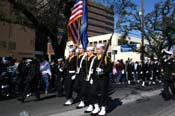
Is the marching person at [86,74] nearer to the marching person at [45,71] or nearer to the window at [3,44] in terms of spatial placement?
the marching person at [45,71]

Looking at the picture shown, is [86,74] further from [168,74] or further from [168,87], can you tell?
[168,87]

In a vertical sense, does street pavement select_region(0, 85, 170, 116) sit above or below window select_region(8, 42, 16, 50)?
below

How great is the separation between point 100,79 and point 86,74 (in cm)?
107

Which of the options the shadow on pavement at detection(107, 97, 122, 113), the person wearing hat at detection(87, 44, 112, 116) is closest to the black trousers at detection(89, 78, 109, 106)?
the person wearing hat at detection(87, 44, 112, 116)

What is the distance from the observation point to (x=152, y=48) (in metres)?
42.3

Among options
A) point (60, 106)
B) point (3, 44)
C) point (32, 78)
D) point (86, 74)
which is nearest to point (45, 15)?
point (32, 78)

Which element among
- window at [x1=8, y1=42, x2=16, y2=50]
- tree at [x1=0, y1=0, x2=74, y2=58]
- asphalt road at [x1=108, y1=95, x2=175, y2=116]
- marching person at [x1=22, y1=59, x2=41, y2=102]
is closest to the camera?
asphalt road at [x1=108, y1=95, x2=175, y2=116]

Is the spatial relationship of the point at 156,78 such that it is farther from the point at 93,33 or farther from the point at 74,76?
the point at 93,33

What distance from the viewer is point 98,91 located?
37.2ft

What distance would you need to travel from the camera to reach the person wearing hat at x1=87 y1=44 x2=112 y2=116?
1118cm

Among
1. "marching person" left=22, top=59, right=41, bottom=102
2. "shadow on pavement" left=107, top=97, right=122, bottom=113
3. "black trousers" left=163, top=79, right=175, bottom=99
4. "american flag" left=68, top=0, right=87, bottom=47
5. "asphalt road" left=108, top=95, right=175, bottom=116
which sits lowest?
"asphalt road" left=108, top=95, right=175, bottom=116

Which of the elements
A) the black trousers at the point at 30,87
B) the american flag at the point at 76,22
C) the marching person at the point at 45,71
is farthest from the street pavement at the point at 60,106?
the american flag at the point at 76,22

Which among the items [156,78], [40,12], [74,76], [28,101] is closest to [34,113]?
[74,76]

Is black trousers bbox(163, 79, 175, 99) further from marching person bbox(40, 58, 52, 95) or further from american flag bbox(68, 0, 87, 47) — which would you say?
marching person bbox(40, 58, 52, 95)
